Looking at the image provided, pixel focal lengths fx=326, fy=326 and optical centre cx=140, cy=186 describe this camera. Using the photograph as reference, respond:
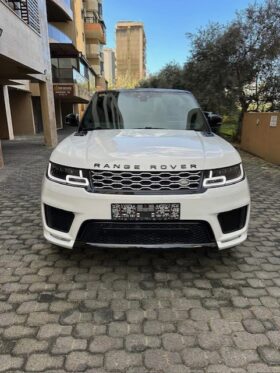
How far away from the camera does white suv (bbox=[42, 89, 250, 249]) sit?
8.76ft

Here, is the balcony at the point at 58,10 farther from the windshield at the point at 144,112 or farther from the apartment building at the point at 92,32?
the apartment building at the point at 92,32

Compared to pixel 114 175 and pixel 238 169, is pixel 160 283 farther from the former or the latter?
pixel 238 169

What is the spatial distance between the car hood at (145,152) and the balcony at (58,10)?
18970mm

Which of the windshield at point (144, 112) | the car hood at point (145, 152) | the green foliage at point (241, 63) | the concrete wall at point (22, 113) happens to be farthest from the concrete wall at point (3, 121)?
the car hood at point (145, 152)

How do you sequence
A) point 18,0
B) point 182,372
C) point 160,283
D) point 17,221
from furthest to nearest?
point 18,0
point 17,221
point 160,283
point 182,372

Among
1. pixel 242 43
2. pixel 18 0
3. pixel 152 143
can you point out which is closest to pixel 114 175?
pixel 152 143

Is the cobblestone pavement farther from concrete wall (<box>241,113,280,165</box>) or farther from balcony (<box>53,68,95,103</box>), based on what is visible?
balcony (<box>53,68,95,103</box>)

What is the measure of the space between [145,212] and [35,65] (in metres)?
10.4

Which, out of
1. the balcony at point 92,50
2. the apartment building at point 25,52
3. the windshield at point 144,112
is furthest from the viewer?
the balcony at point 92,50

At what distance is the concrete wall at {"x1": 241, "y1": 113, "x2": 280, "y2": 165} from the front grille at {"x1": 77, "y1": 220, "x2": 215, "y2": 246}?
7592 millimetres

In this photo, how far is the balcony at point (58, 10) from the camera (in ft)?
64.2

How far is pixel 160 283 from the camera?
2955 mm

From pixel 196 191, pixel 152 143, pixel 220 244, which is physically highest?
pixel 152 143

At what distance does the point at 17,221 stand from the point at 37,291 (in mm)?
1984
